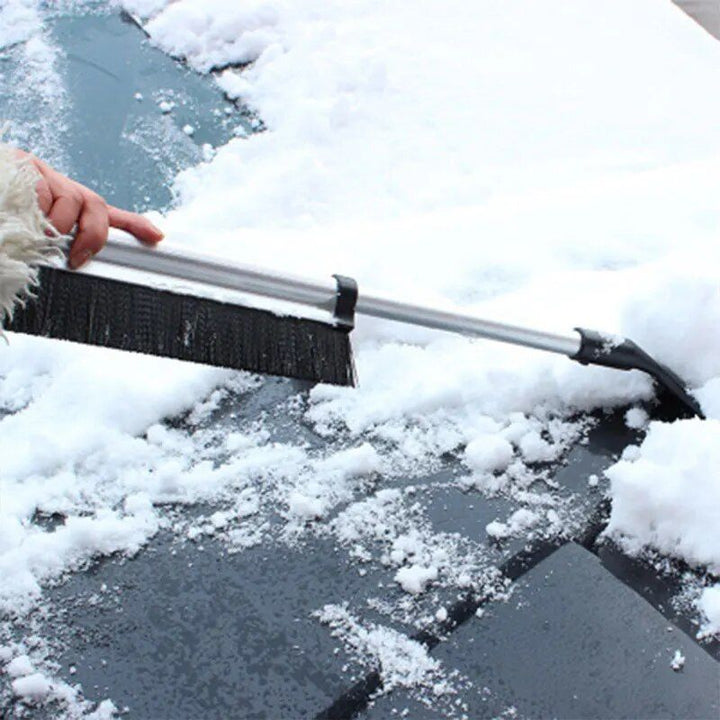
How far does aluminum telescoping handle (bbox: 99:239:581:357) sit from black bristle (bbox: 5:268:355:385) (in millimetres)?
27

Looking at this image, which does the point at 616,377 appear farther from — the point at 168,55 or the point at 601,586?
the point at 168,55

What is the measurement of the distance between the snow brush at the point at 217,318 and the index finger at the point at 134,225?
0.04ft

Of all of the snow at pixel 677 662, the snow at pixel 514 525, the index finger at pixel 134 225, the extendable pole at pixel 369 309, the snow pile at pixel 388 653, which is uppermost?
the index finger at pixel 134 225

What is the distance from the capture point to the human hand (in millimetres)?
1088

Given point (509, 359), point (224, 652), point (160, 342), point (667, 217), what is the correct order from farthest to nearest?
1. point (667, 217)
2. point (509, 359)
3. point (160, 342)
4. point (224, 652)

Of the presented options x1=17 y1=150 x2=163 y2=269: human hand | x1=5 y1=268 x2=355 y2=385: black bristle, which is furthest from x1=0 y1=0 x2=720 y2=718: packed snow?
x1=17 y1=150 x2=163 y2=269: human hand

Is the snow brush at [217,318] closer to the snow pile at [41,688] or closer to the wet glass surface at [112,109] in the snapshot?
the snow pile at [41,688]

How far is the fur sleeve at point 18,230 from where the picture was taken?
3.30 ft

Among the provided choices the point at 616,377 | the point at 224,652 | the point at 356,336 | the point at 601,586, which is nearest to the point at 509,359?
the point at 616,377

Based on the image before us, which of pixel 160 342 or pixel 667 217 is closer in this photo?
pixel 160 342

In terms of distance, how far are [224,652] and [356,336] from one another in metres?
0.65

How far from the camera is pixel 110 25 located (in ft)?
7.29

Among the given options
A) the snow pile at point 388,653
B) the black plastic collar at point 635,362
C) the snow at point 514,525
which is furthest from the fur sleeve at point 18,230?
the black plastic collar at point 635,362

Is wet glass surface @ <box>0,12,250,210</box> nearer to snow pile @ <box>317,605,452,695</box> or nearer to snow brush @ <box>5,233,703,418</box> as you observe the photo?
snow brush @ <box>5,233,703,418</box>
